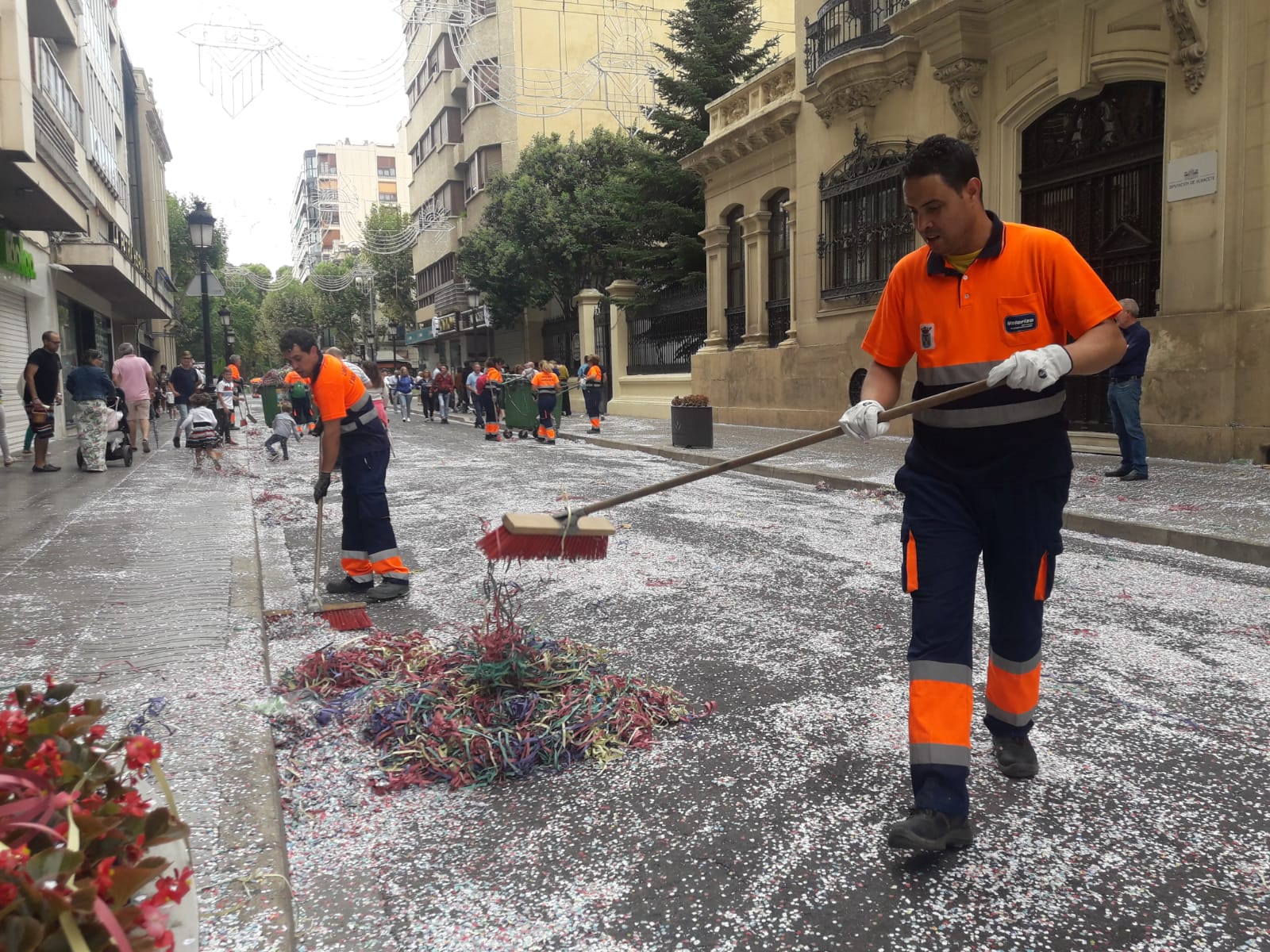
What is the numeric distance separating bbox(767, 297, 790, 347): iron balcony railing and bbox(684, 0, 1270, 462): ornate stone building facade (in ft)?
0.17

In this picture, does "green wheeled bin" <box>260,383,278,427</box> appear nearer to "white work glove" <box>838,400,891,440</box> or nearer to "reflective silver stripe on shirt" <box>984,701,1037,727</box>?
"white work glove" <box>838,400,891,440</box>

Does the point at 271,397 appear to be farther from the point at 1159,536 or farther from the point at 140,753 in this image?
the point at 140,753

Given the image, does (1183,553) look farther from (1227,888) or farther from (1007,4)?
(1007,4)

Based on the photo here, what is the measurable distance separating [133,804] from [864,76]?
56.3 feet

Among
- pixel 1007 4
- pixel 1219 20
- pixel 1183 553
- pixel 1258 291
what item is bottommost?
pixel 1183 553

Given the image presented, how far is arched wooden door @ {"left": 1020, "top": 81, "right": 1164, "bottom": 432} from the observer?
12.0 meters

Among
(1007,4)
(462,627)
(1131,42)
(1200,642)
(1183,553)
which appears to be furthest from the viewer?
(1007,4)

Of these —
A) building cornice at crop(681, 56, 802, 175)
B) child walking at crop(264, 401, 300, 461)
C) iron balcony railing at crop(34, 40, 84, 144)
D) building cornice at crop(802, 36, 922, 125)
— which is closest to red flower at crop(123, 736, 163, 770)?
child walking at crop(264, 401, 300, 461)

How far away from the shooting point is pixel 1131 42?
1173cm

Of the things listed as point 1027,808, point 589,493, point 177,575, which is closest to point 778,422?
point 589,493

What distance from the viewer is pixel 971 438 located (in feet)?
8.80

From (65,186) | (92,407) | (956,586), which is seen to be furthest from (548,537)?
(65,186)

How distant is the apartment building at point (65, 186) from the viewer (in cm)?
1236

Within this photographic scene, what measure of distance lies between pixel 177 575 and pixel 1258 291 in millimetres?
11011
